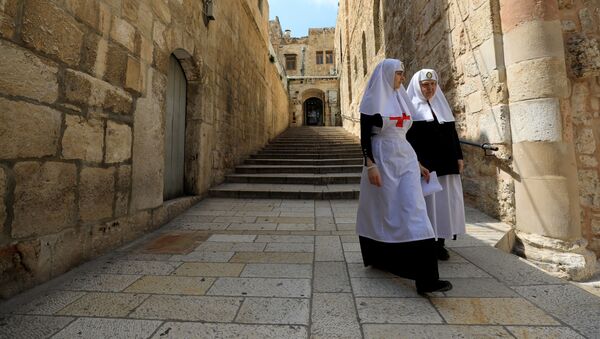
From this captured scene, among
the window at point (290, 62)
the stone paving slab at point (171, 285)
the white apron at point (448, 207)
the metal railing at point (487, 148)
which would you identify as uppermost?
the window at point (290, 62)

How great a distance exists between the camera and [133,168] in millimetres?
2861

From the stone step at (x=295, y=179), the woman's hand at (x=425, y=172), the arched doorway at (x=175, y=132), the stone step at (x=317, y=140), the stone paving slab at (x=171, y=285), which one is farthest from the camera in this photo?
the stone step at (x=317, y=140)

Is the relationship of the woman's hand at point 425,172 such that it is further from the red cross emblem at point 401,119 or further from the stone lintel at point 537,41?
the stone lintel at point 537,41

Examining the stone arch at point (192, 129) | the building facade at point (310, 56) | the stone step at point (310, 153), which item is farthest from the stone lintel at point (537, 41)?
the building facade at point (310, 56)

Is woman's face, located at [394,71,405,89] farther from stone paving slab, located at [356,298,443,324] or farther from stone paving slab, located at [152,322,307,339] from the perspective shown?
stone paving slab, located at [152,322,307,339]

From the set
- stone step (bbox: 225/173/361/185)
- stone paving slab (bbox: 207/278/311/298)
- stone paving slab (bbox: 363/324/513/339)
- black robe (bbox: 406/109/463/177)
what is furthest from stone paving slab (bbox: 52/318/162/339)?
stone step (bbox: 225/173/361/185)

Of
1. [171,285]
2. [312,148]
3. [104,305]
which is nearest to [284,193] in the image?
[171,285]

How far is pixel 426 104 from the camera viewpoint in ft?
7.92

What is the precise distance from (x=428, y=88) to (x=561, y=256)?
207cm

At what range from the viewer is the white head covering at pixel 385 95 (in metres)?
2.01

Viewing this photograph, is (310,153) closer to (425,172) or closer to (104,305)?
(425,172)

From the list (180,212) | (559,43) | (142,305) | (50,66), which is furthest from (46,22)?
(559,43)

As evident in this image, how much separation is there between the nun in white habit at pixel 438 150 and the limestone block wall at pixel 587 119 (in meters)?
1.62

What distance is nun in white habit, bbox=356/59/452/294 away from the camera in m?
1.79
